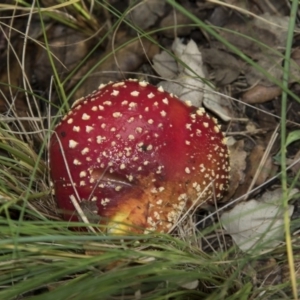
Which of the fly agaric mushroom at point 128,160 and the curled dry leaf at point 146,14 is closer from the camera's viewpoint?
the fly agaric mushroom at point 128,160

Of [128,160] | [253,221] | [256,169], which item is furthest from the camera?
[256,169]

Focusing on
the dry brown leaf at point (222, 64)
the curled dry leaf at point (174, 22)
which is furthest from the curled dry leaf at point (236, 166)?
the curled dry leaf at point (174, 22)

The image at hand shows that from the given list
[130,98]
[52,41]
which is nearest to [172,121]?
[130,98]

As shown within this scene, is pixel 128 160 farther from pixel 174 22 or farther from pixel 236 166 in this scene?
pixel 174 22

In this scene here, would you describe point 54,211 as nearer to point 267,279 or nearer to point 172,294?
point 172,294

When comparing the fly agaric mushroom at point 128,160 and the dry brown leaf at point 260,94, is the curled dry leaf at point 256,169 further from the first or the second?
the fly agaric mushroom at point 128,160

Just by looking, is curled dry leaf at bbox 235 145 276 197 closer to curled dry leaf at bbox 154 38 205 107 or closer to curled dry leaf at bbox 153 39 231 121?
curled dry leaf at bbox 153 39 231 121

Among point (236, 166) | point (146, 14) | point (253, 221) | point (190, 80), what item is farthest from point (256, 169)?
point (146, 14)

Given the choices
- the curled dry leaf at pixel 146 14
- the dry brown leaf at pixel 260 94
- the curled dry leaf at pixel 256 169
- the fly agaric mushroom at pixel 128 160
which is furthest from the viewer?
the curled dry leaf at pixel 146 14

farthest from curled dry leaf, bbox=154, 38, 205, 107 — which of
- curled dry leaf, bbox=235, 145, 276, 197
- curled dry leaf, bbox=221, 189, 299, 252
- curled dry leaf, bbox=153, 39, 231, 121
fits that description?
curled dry leaf, bbox=221, 189, 299, 252
